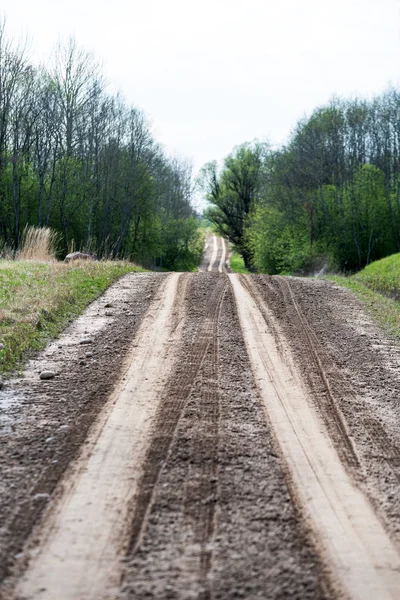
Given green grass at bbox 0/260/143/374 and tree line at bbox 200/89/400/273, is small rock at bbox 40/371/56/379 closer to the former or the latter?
green grass at bbox 0/260/143/374

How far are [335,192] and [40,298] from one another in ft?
94.2

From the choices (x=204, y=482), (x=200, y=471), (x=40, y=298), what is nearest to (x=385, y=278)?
(x=40, y=298)

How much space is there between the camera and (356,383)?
705 centimetres

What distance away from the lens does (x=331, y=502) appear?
4.06m

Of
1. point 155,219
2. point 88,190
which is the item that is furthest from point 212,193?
point 88,190

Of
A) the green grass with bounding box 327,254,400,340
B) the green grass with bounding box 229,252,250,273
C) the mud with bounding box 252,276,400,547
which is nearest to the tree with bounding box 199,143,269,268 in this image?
the green grass with bounding box 229,252,250,273

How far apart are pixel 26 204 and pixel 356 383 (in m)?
30.8

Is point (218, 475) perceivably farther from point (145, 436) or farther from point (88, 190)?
point (88, 190)

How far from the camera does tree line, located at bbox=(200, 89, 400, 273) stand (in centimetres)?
3534

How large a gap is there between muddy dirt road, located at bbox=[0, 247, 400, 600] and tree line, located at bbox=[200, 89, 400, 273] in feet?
86.4

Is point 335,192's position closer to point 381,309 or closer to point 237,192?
point 237,192

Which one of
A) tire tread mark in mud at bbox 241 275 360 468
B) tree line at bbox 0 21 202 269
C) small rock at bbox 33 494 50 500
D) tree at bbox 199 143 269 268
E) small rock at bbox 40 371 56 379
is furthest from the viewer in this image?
tree at bbox 199 143 269 268

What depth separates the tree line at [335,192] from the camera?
35344mm

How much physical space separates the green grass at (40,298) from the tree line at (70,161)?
43.6 ft
